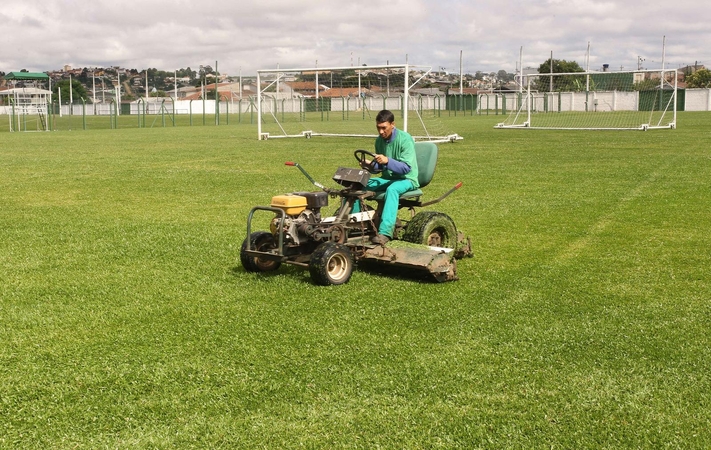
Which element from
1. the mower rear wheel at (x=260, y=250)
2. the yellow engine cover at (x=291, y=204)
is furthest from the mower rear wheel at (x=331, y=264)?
the mower rear wheel at (x=260, y=250)

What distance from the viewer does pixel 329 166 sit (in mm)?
18047

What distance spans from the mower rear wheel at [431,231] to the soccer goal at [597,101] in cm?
3164

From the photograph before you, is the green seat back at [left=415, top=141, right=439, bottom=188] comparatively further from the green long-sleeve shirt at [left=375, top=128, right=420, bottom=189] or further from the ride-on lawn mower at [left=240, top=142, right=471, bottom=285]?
the ride-on lawn mower at [left=240, top=142, right=471, bottom=285]

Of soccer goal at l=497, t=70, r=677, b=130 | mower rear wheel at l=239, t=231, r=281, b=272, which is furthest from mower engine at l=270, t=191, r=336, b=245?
soccer goal at l=497, t=70, r=677, b=130

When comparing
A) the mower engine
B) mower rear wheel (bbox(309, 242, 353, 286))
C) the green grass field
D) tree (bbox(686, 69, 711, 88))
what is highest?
tree (bbox(686, 69, 711, 88))

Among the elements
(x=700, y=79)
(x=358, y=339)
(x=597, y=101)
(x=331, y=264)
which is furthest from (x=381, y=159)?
(x=700, y=79)

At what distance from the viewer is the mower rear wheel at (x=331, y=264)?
6.66 meters

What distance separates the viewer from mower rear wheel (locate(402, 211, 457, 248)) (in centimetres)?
765

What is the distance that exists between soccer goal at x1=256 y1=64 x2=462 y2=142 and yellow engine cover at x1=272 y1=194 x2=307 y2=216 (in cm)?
1966

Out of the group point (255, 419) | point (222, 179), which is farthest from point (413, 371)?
point (222, 179)

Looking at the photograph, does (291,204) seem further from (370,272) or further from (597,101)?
(597,101)

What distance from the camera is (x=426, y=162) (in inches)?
327

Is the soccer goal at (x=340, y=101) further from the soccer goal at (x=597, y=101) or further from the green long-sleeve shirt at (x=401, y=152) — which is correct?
the green long-sleeve shirt at (x=401, y=152)

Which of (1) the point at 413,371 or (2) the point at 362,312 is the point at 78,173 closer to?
(2) the point at 362,312
